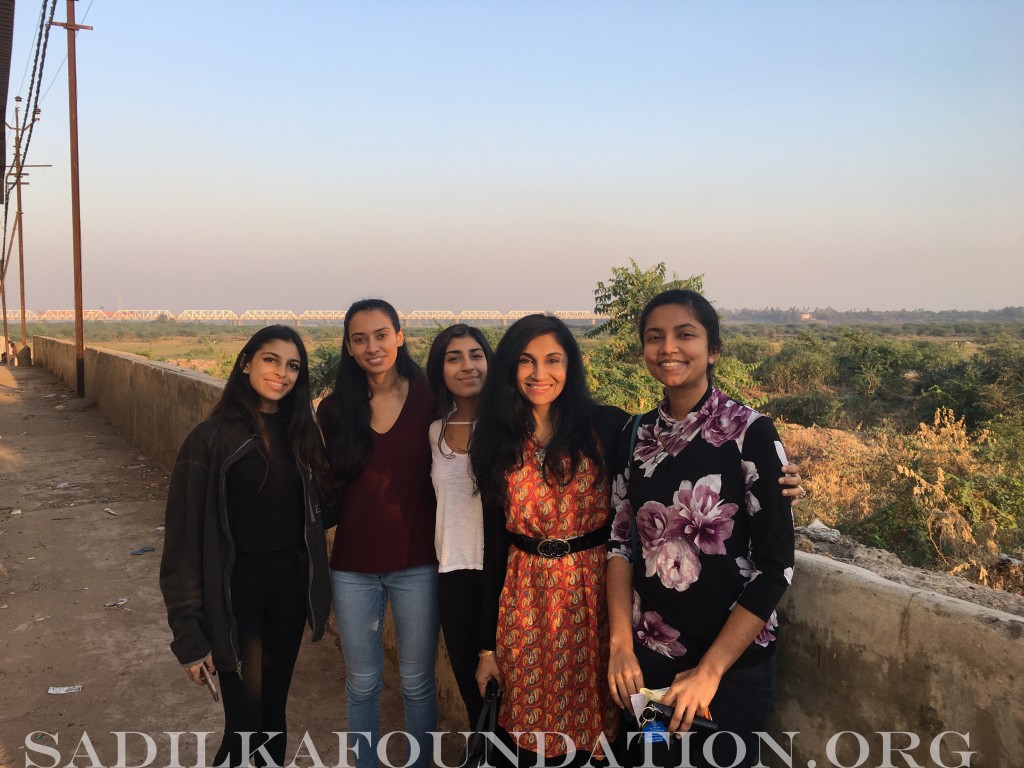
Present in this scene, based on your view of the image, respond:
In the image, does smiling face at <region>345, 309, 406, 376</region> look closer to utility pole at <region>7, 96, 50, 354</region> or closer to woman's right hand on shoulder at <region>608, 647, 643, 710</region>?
woman's right hand on shoulder at <region>608, 647, 643, 710</region>

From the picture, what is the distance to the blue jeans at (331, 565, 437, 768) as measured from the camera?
8.04ft

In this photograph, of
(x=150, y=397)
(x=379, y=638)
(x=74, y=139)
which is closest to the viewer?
(x=379, y=638)

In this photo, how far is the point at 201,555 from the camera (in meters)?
2.25

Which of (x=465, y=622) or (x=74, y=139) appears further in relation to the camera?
(x=74, y=139)

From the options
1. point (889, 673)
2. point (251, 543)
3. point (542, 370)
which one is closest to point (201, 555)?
point (251, 543)

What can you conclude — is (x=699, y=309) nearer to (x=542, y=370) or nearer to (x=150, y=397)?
(x=542, y=370)

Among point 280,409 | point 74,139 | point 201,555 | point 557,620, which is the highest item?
point 74,139

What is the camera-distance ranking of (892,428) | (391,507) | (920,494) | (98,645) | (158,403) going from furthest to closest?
(892,428) → (158,403) → (920,494) → (98,645) → (391,507)

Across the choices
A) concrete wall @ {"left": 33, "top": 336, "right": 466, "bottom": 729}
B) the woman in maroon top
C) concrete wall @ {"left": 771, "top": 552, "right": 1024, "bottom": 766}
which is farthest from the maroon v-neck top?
concrete wall @ {"left": 771, "top": 552, "right": 1024, "bottom": 766}

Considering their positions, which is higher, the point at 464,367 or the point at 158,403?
the point at 464,367

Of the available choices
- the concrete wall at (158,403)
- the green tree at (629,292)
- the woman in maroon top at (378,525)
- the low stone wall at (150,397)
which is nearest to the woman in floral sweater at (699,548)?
the woman in maroon top at (378,525)

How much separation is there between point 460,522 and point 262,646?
80 cm

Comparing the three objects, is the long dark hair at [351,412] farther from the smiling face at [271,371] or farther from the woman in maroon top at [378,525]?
the smiling face at [271,371]

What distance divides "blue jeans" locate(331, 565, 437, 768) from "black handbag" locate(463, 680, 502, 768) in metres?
0.38
